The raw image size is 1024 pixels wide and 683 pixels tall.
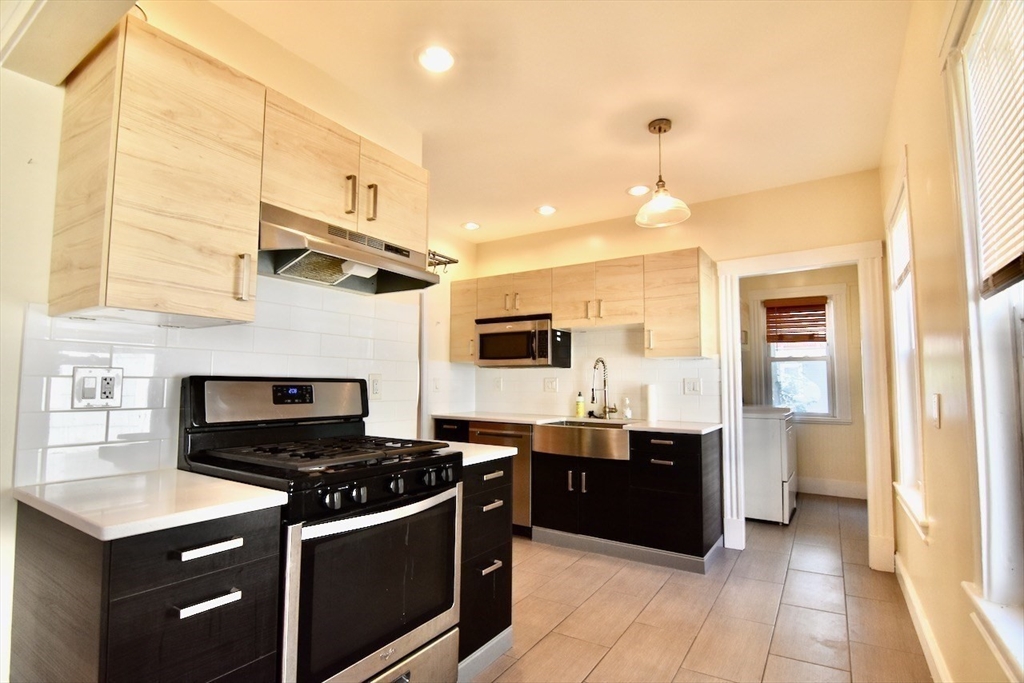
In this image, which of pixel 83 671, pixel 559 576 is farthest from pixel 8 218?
pixel 559 576

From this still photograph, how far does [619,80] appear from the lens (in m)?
2.44

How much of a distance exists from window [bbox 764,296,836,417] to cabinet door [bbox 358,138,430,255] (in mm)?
4760

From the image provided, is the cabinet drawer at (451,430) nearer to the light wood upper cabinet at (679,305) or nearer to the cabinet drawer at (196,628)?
the light wood upper cabinet at (679,305)

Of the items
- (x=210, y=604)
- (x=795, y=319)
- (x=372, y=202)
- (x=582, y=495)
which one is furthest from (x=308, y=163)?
(x=795, y=319)

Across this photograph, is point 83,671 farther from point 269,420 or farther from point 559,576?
point 559,576

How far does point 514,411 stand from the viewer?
4734mm

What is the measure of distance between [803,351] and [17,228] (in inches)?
246

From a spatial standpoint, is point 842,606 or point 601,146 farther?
point 601,146

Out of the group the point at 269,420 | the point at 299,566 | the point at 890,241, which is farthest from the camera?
the point at 890,241

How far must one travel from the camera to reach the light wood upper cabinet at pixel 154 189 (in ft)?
4.61

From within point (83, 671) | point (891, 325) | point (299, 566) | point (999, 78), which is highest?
point (999, 78)

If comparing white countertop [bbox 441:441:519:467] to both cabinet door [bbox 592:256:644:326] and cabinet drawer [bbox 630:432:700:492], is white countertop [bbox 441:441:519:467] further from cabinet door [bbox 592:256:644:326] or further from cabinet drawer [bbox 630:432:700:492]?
cabinet door [bbox 592:256:644:326]

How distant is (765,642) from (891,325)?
6.68ft

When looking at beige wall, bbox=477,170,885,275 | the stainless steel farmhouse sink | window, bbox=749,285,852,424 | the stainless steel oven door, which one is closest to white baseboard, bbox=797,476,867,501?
window, bbox=749,285,852,424
